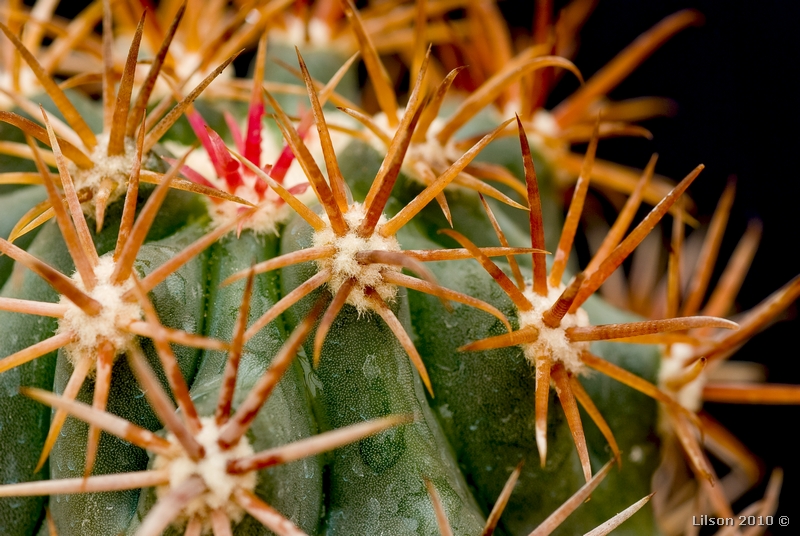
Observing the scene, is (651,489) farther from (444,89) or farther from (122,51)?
(122,51)

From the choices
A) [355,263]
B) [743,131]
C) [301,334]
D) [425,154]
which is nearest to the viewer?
[301,334]

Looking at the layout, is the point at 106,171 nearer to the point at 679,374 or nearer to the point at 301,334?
the point at 301,334

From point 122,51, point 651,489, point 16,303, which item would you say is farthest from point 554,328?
point 122,51

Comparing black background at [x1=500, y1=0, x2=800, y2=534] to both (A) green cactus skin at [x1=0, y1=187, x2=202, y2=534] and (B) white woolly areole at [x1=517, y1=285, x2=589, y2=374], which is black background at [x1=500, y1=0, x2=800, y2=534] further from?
(A) green cactus skin at [x1=0, y1=187, x2=202, y2=534]

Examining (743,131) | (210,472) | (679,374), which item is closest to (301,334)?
(210,472)

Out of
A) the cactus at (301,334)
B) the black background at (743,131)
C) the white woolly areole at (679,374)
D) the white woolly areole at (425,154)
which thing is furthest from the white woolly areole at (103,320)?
the black background at (743,131)

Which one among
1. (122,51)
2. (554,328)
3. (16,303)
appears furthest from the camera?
(122,51)

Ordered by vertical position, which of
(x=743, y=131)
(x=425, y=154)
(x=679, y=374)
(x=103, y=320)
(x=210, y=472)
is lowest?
(x=210, y=472)
